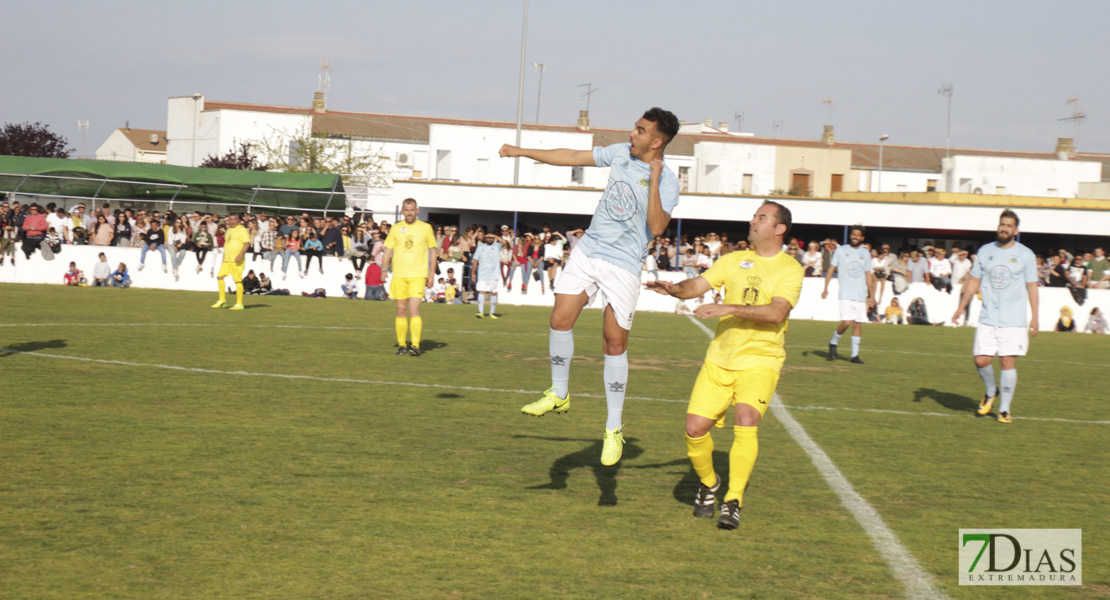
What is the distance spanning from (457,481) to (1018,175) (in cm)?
6896

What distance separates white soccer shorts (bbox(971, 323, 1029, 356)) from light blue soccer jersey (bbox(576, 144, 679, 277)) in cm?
590

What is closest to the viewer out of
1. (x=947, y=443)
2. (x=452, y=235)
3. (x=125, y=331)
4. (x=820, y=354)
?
(x=947, y=443)

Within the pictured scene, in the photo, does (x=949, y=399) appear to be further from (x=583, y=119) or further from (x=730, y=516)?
(x=583, y=119)

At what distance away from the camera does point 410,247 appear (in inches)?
588

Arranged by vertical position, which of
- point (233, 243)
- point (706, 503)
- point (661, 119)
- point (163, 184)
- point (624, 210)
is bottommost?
point (706, 503)

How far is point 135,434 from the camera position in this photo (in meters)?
7.83

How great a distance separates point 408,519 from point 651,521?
4.80ft

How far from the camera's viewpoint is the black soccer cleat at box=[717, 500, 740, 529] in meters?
5.86

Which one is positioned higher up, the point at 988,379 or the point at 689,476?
the point at 988,379

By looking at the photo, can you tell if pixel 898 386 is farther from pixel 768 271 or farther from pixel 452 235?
pixel 452 235

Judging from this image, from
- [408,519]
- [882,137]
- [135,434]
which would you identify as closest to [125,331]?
[135,434]

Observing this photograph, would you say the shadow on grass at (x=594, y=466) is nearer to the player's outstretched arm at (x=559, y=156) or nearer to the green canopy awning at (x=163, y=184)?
the player's outstretched arm at (x=559, y=156)

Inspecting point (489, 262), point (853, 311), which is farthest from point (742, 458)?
point (489, 262)

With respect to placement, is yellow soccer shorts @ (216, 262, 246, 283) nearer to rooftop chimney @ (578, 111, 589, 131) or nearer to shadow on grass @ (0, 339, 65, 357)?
shadow on grass @ (0, 339, 65, 357)
